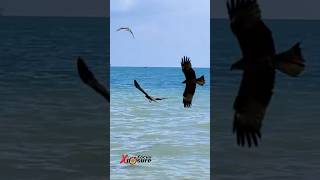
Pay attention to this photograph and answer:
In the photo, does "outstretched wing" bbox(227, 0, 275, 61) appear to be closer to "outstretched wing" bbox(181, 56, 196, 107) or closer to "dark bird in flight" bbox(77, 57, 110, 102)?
"dark bird in flight" bbox(77, 57, 110, 102)

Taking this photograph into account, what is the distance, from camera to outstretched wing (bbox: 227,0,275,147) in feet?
23.3

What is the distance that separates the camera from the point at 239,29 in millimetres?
7191

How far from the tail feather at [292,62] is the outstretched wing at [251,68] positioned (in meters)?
0.17

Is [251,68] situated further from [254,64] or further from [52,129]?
[52,129]

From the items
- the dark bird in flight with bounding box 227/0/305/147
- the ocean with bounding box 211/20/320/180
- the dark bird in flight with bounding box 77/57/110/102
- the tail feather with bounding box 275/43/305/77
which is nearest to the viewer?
the tail feather with bounding box 275/43/305/77

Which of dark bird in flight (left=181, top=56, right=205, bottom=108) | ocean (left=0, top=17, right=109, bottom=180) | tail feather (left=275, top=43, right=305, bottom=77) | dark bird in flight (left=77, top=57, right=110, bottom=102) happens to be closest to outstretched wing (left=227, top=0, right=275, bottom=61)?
tail feather (left=275, top=43, right=305, bottom=77)

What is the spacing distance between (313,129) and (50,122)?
Result: 20.2 ft

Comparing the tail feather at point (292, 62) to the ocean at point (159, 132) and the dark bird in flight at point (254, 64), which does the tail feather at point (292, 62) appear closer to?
the dark bird in flight at point (254, 64)

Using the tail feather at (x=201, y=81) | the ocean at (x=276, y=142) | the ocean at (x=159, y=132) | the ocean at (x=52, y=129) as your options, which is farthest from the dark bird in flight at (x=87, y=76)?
the ocean at (x=276, y=142)

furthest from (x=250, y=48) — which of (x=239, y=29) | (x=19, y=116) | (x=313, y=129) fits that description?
(x=19, y=116)

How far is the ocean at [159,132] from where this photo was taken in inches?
355

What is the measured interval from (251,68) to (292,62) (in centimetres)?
64

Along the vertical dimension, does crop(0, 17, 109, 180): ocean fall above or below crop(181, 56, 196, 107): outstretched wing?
below

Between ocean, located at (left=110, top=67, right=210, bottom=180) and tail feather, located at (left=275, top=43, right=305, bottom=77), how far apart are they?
1.86m
